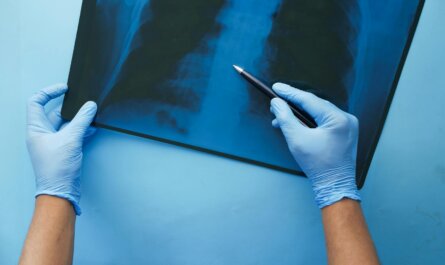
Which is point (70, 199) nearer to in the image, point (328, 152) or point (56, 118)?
point (56, 118)

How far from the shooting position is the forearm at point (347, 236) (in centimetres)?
78

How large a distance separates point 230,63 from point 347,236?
466mm

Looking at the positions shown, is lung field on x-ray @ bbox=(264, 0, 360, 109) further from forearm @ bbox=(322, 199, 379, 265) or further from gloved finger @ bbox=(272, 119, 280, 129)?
forearm @ bbox=(322, 199, 379, 265)

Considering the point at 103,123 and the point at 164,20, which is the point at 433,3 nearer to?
the point at 164,20

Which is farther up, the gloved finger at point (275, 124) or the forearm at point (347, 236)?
the gloved finger at point (275, 124)

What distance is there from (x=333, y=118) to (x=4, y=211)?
84 centimetres

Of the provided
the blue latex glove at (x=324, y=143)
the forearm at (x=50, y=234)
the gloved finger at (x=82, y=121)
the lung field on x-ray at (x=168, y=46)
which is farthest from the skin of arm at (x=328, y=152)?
the forearm at (x=50, y=234)

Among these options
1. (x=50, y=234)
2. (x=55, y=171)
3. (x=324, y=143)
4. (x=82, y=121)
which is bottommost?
(x=50, y=234)

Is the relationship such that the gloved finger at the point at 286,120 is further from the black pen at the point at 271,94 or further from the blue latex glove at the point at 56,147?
the blue latex glove at the point at 56,147

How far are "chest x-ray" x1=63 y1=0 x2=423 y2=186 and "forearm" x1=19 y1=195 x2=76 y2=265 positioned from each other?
0.22m

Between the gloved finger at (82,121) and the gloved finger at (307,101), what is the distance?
435 mm

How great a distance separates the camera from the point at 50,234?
0.83 metres

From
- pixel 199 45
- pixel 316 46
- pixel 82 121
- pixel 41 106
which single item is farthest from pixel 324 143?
pixel 41 106

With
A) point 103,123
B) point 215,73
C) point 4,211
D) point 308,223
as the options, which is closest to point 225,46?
point 215,73
